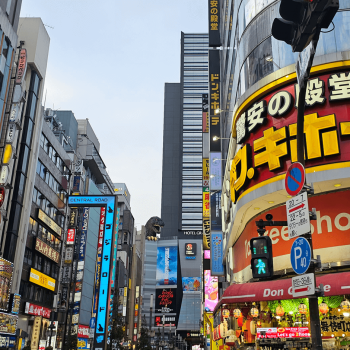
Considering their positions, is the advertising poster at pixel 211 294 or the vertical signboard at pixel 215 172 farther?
the advertising poster at pixel 211 294

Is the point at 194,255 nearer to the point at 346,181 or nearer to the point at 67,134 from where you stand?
the point at 67,134

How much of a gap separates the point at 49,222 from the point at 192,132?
14094cm

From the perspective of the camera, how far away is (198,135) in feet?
625

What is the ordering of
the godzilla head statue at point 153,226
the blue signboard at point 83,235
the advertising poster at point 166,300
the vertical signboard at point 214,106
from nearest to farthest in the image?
the vertical signboard at point 214,106 < the blue signboard at point 83,235 < the advertising poster at point 166,300 < the godzilla head statue at point 153,226

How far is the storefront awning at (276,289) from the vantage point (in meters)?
12.4

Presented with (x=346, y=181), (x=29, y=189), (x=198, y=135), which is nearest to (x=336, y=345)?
(x=346, y=181)

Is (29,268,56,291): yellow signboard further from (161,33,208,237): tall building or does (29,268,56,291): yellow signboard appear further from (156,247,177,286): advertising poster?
(161,33,208,237): tall building

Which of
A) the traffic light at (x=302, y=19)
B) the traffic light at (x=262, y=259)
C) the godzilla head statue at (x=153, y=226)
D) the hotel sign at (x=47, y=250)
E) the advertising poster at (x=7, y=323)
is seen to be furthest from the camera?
the godzilla head statue at (x=153, y=226)

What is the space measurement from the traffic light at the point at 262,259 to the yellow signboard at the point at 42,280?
44.6 meters

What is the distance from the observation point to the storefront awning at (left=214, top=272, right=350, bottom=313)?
12359mm

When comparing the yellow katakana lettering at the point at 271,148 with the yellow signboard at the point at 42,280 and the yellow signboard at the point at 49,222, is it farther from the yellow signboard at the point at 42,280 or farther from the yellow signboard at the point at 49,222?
the yellow signboard at the point at 49,222

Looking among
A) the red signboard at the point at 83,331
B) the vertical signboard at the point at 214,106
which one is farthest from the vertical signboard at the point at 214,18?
the red signboard at the point at 83,331

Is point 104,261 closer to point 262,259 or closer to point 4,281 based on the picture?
point 4,281

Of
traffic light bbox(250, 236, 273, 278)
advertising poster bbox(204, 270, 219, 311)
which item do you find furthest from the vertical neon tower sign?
traffic light bbox(250, 236, 273, 278)
